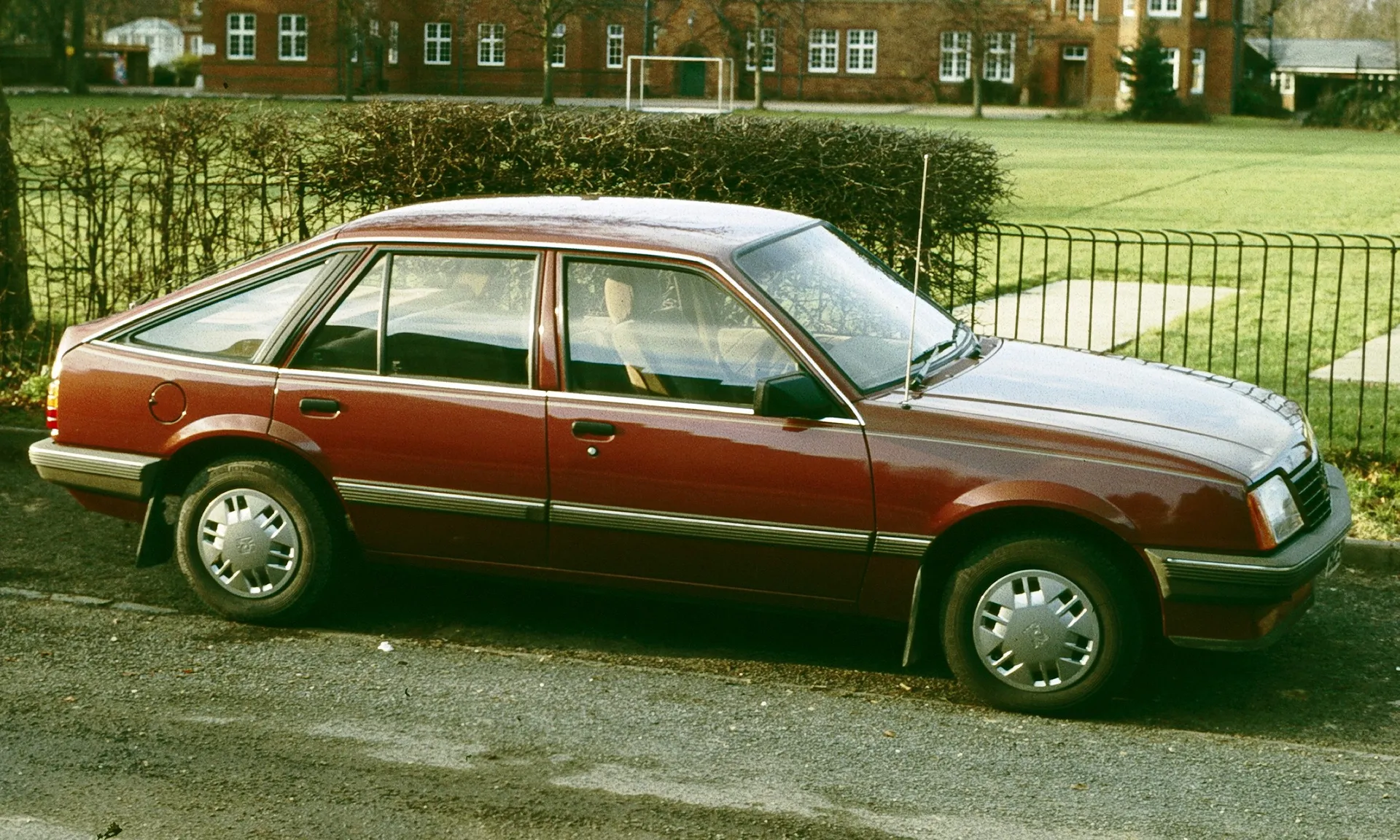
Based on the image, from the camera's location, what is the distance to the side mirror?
17.9 ft

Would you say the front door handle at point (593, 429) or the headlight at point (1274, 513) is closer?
the headlight at point (1274, 513)

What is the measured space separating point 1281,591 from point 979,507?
97 centimetres

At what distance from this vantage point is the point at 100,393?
6473 millimetres

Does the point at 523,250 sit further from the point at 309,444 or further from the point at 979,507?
the point at 979,507

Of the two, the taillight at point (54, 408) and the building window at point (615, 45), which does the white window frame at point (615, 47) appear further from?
the taillight at point (54, 408)

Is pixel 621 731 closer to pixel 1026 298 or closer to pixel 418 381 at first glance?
pixel 418 381

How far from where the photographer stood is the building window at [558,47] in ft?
244

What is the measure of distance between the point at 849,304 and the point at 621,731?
6.16ft

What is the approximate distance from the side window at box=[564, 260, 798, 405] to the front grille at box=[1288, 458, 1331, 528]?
5.66 ft

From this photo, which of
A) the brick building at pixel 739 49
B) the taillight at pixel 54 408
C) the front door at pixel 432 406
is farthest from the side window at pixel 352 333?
the brick building at pixel 739 49

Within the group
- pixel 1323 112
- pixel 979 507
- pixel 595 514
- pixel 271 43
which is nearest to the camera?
pixel 979 507

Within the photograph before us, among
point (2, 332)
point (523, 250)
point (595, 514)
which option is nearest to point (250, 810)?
point (595, 514)

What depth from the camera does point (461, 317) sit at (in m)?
6.10

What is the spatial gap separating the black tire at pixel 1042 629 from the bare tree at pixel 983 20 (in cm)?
7326
